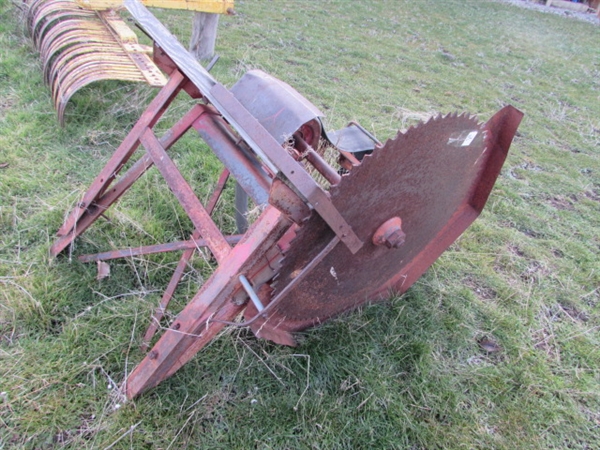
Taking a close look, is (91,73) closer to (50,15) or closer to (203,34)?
(50,15)

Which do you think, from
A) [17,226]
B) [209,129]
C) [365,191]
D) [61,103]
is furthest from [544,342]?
[61,103]

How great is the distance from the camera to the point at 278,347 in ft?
7.74

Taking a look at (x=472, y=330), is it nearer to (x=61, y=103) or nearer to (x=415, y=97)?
(x=61, y=103)

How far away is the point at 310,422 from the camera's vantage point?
6.82ft

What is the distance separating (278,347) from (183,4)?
397cm

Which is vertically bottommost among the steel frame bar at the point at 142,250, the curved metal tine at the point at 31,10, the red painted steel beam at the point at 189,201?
the steel frame bar at the point at 142,250

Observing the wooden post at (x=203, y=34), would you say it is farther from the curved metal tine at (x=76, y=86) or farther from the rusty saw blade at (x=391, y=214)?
the rusty saw blade at (x=391, y=214)

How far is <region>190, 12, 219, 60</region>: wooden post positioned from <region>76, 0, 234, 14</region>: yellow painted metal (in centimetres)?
54

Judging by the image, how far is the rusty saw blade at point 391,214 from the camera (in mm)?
1600

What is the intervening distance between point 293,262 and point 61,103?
2808 mm

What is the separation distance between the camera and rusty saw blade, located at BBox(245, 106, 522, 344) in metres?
1.60

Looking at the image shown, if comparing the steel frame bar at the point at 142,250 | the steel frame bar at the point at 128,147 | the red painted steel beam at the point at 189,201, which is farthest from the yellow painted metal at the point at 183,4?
the steel frame bar at the point at 142,250

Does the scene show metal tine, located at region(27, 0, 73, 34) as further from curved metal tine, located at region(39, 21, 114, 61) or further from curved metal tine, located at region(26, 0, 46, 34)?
curved metal tine, located at region(39, 21, 114, 61)

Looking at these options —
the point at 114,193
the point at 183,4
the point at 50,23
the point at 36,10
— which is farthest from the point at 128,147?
the point at 36,10
